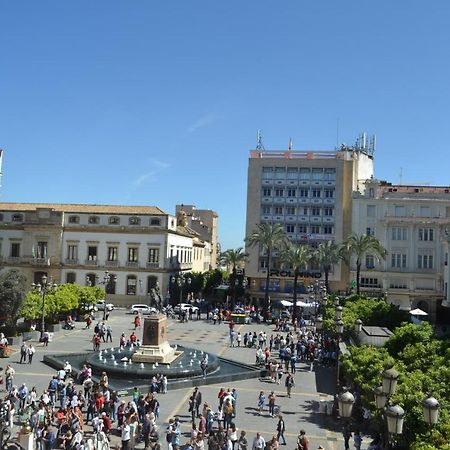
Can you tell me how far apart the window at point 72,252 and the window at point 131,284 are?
22.1 feet

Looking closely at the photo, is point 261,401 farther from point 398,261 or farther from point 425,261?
point 425,261

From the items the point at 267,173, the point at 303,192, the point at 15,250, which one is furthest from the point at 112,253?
the point at 303,192

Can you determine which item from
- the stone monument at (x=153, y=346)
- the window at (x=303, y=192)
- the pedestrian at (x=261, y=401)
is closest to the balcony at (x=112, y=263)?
the window at (x=303, y=192)

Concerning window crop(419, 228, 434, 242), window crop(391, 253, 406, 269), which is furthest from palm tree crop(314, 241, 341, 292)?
window crop(419, 228, 434, 242)

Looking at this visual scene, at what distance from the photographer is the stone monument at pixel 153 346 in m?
31.7

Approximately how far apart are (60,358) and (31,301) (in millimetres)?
9099

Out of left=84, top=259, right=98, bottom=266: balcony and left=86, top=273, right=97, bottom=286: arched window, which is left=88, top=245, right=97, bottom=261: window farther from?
left=86, top=273, right=97, bottom=286: arched window

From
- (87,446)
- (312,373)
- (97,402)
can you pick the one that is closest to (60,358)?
(97,402)

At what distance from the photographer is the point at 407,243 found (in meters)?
68.2

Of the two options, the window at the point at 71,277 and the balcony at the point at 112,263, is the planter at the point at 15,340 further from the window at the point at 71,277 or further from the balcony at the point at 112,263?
the window at the point at 71,277

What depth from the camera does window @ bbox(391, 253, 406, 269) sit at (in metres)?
68.1

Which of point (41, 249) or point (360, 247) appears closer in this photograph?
point (360, 247)

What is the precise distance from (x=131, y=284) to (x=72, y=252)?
7.83m

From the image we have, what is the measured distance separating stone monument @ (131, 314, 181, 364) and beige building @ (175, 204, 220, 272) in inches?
2767
